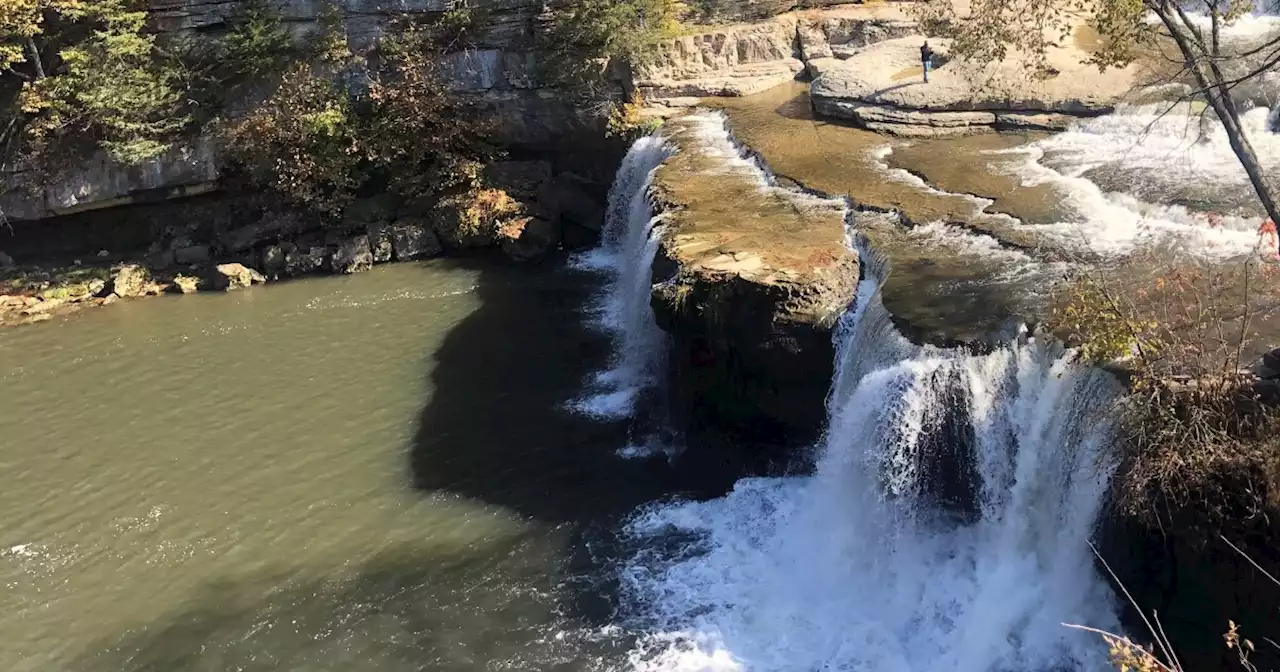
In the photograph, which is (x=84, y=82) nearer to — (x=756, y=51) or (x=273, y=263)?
(x=273, y=263)

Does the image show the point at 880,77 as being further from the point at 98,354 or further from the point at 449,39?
the point at 98,354

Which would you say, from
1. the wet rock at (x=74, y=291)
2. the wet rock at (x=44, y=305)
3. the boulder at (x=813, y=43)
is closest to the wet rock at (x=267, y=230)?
the wet rock at (x=74, y=291)

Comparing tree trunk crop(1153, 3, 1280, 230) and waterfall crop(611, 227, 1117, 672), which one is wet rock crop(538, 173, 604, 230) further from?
tree trunk crop(1153, 3, 1280, 230)

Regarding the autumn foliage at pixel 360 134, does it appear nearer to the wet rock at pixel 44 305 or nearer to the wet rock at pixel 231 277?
the wet rock at pixel 231 277

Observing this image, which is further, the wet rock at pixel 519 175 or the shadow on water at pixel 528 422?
the wet rock at pixel 519 175

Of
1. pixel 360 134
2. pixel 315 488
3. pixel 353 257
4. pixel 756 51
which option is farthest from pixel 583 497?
pixel 756 51

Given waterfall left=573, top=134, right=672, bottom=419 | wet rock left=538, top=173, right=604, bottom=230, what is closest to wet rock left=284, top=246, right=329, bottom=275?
wet rock left=538, top=173, right=604, bottom=230

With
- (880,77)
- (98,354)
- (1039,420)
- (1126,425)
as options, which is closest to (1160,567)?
(1126,425)
